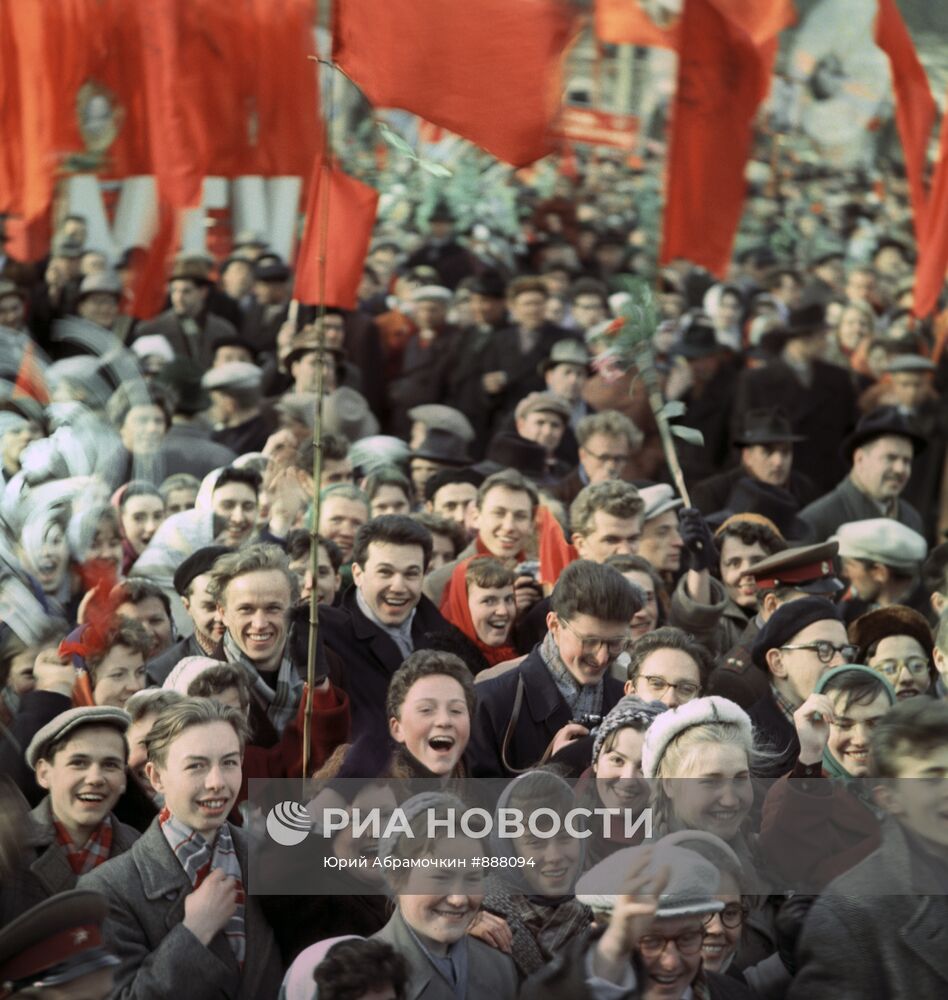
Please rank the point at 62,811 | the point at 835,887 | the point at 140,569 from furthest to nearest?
the point at 140,569, the point at 62,811, the point at 835,887

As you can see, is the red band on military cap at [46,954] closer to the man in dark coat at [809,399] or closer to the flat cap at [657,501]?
the flat cap at [657,501]

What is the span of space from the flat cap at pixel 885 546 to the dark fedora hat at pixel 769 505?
1075 millimetres

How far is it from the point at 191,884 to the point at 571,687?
175 cm

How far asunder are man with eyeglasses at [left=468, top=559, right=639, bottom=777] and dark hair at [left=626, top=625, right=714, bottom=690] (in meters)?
0.12

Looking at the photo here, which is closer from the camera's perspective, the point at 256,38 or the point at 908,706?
the point at 908,706

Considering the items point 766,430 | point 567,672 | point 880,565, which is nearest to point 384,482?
point 880,565

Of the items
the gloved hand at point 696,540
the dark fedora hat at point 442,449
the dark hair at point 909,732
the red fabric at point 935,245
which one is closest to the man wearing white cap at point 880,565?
the gloved hand at point 696,540

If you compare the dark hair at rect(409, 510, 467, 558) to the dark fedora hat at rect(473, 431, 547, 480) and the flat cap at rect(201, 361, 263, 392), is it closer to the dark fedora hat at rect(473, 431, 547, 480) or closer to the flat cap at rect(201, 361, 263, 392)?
the dark fedora hat at rect(473, 431, 547, 480)

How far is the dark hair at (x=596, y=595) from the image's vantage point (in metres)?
6.48

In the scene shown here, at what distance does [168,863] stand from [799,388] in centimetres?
809

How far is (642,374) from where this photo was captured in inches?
329

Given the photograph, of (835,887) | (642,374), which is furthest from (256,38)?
(835,887)

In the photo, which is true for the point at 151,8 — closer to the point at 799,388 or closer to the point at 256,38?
the point at 256,38

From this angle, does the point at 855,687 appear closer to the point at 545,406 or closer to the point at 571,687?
the point at 571,687
